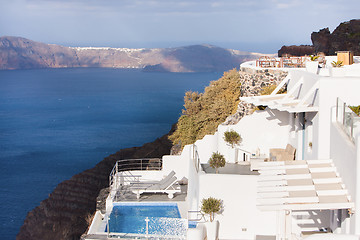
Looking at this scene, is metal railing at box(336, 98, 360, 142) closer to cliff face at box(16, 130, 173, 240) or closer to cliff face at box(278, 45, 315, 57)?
cliff face at box(16, 130, 173, 240)

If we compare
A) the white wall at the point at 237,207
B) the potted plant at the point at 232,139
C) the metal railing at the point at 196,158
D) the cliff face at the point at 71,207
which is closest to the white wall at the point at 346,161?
the white wall at the point at 237,207

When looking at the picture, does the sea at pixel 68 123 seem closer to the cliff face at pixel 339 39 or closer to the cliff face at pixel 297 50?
the cliff face at pixel 297 50

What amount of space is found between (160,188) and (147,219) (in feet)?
14.0

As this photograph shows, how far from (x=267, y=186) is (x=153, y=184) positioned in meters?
7.35

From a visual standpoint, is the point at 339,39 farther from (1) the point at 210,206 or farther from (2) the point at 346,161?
(2) the point at 346,161

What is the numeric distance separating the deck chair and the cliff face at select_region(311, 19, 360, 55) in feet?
76.4

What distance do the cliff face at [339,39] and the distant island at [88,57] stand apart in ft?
305

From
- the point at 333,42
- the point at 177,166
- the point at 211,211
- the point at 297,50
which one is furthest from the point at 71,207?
the point at 211,211

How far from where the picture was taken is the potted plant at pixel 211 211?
1459 cm

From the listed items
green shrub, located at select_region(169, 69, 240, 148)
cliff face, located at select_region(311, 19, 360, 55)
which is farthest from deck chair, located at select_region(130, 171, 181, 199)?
cliff face, located at select_region(311, 19, 360, 55)

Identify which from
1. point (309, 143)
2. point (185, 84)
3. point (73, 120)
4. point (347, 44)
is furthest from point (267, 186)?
point (185, 84)

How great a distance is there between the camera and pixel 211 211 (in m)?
14.6

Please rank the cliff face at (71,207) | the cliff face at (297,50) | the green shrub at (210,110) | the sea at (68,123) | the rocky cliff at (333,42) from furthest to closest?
1. the sea at (68,123)
2. the rocky cliff at (333,42)
3. the cliff face at (297,50)
4. the cliff face at (71,207)
5. the green shrub at (210,110)

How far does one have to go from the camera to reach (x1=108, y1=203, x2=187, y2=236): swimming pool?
15.5 meters
